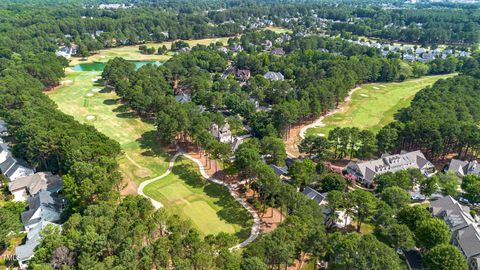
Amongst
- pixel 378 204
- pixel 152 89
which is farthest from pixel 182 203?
pixel 152 89

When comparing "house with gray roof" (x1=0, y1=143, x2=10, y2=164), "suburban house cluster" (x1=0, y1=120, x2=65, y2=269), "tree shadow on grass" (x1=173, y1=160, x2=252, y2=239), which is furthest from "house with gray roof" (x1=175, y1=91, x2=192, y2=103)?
"suburban house cluster" (x1=0, y1=120, x2=65, y2=269)

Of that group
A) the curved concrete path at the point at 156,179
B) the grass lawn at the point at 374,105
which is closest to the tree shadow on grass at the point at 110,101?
the curved concrete path at the point at 156,179

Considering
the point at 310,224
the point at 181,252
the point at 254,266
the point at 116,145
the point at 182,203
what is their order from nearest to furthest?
the point at 254,266 < the point at 181,252 < the point at 310,224 < the point at 182,203 < the point at 116,145

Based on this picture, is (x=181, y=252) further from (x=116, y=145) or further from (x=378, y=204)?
(x=116, y=145)

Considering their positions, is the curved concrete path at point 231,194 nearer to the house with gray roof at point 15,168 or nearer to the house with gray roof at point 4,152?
the house with gray roof at point 15,168

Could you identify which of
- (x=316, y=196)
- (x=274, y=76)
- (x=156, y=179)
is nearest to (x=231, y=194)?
(x=316, y=196)

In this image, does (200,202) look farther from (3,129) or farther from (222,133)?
(3,129)

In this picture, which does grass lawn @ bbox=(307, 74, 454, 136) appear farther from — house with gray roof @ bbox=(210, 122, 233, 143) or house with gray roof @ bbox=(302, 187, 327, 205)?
house with gray roof @ bbox=(302, 187, 327, 205)
